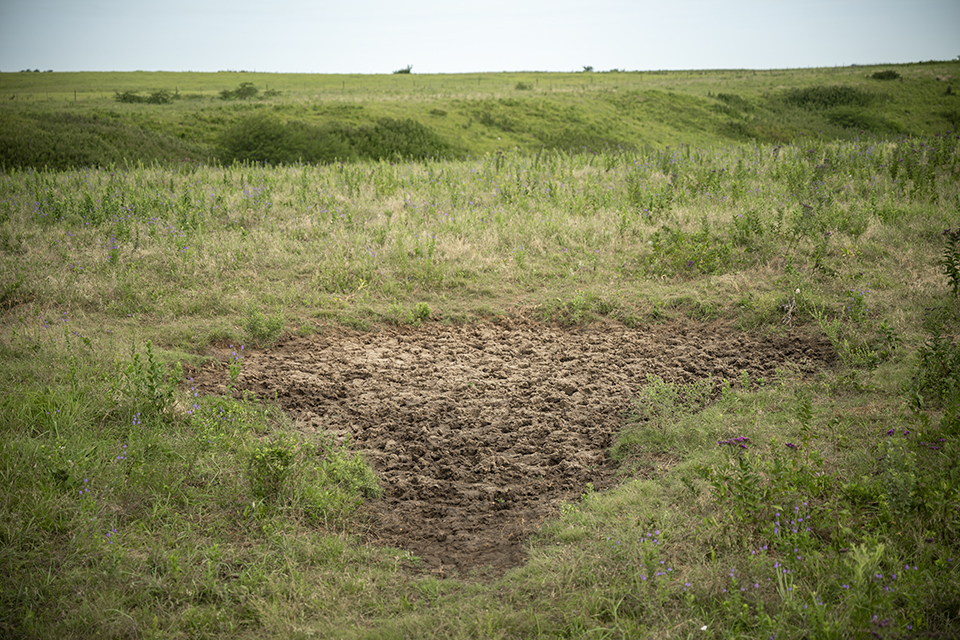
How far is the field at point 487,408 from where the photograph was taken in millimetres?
2961

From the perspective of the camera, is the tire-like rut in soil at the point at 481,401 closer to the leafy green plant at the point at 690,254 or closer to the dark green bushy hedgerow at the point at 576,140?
the leafy green plant at the point at 690,254

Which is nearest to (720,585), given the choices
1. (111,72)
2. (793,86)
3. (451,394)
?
(451,394)

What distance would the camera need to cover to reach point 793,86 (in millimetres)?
44969

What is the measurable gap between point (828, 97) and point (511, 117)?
76.4ft

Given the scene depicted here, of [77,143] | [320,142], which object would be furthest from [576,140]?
[77,143]

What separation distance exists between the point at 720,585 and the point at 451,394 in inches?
117

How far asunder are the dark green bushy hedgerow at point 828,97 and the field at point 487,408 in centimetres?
3196

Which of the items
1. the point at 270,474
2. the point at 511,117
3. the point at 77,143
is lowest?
the point at 270,474

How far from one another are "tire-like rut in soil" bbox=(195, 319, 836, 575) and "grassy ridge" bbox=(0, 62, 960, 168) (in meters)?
16.6

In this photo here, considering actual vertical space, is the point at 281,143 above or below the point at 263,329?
above

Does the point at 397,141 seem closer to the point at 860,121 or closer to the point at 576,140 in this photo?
the point at 576,140

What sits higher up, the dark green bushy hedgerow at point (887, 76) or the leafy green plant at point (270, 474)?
the dark green bushy hedgerow at point (887, 76)

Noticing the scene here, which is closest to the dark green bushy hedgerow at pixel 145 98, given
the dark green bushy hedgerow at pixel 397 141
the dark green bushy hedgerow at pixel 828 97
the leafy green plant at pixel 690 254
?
the dark green bushy hedgerow at pixel 397 141

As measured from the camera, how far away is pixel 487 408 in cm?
513
